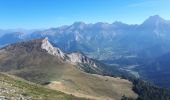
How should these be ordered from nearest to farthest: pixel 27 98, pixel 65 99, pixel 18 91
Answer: pixel 27 98 < pixel 18 91 < pixel 65 99

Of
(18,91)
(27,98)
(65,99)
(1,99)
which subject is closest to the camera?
(1,99)

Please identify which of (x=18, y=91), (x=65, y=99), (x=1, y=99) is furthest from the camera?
(x=65, y=99)

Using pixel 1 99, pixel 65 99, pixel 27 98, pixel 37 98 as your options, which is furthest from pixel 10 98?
pixel 65 99

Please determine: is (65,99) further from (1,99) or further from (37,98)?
(1,99)

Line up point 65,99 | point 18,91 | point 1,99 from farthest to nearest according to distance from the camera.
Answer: point 65,99 < point 18,91 < point 1,99

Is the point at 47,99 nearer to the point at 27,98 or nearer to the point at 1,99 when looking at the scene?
the point at 27,98

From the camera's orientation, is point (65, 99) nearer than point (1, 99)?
No

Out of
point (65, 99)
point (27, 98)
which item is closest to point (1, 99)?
point (27, 98)

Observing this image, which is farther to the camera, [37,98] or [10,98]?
[37,98]
